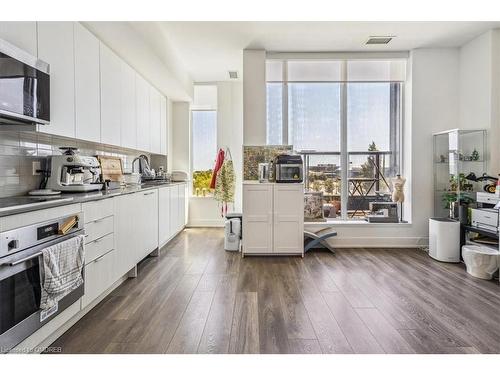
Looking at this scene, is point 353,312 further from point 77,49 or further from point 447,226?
point 77,49

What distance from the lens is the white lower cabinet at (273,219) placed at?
12.9 ft

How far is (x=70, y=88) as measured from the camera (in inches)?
99.7

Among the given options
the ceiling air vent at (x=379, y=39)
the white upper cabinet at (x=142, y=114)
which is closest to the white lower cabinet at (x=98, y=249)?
the white upper cabinet at (x=142, y=114)

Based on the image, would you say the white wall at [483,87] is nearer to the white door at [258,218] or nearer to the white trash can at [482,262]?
the white trash can at [482,262]

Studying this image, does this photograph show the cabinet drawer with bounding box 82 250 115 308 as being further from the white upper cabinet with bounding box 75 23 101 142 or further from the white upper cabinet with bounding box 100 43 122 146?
the white upper cabinet with bounding box 100 43 122 146

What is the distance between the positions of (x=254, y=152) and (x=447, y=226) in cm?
262

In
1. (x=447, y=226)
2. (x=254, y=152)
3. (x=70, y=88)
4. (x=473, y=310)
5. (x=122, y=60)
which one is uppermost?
(x=122, y=60)

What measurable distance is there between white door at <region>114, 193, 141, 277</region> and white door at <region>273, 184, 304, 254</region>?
1698 mm

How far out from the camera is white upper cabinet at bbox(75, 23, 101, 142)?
2.64m

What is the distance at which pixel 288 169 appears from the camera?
4.03 m

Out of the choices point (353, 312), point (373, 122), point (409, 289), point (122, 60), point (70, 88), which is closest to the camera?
point (353, 312)

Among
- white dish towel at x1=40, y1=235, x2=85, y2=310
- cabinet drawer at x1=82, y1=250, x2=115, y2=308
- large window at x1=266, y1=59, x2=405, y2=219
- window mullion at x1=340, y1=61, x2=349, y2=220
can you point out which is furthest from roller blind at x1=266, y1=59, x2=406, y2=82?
white dish towel at x1=40, y1=235, x2=85, y2=310
